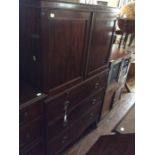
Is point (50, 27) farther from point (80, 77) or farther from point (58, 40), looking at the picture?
point (80, 77)

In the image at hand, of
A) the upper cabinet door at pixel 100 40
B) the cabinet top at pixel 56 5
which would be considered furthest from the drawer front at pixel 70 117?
the cabinet top at pixel 56 5

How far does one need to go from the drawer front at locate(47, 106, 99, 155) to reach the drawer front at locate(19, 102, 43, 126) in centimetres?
38

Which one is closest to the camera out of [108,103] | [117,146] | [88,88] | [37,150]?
[117,146]

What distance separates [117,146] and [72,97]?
21.3 inches

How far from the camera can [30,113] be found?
106cm

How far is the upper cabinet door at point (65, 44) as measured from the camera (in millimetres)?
986

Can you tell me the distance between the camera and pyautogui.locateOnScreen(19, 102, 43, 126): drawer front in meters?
1.00

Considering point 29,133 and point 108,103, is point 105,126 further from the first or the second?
point 29,133

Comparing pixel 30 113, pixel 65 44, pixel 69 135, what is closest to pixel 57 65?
pixel 65 44

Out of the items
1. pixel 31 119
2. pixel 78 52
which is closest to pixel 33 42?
pixel 78 52

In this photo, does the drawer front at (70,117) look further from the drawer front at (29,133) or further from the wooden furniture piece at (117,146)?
the wooden furniture piece at (117,146)
